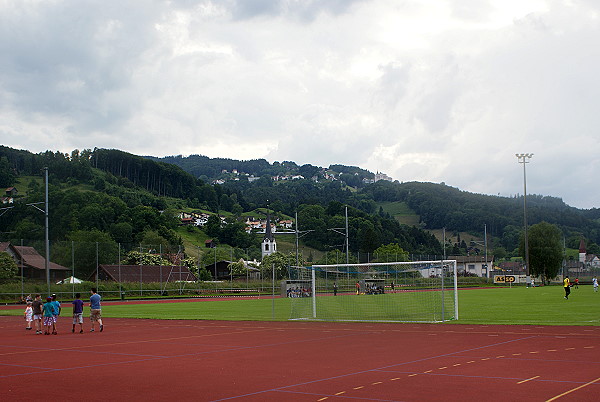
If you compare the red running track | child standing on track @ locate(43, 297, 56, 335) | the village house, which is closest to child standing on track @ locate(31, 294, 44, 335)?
child standing on track @ locate(43, 297, 56, 335)

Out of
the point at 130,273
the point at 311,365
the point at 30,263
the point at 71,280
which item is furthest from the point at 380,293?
the point at 311,365

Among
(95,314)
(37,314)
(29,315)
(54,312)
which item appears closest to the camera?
(54,312)

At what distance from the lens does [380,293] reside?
53.2 metres

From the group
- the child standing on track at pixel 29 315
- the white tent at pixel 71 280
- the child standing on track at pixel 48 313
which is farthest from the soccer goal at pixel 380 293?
the white tent at pixel 71 280

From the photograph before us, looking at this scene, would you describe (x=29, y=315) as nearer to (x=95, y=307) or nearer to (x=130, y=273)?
(x=95, y=307)

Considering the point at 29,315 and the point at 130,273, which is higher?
the point at 130,273

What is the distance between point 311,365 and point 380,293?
3798cm

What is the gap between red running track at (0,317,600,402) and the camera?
1200 centimetres

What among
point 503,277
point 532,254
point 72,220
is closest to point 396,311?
point 503,277

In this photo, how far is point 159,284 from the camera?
71.2 m

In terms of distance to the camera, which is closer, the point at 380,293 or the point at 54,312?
the point at 54,312

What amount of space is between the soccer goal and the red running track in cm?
648

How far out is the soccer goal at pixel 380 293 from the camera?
107 ft

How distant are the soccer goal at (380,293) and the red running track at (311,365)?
648 centimetres
